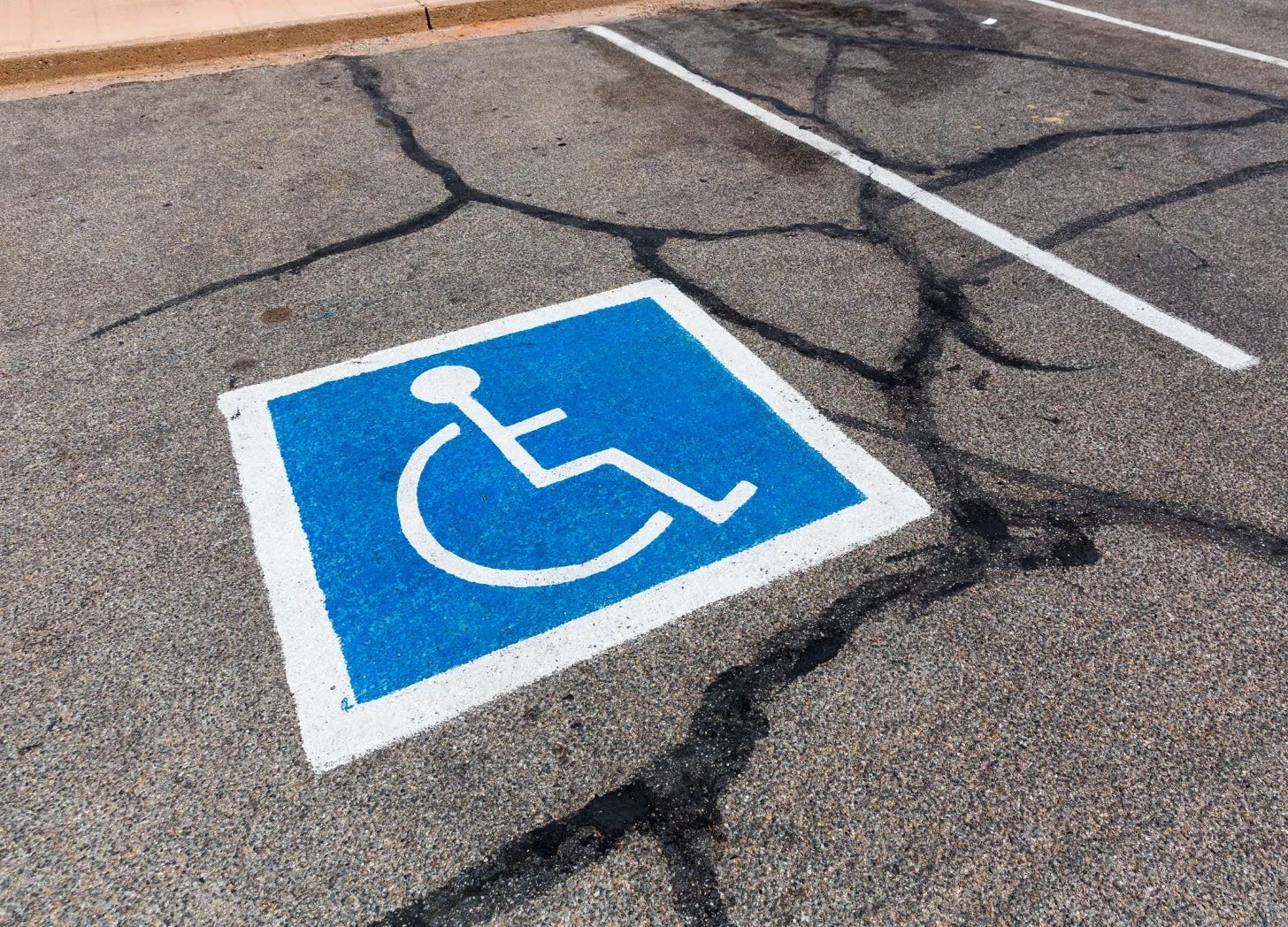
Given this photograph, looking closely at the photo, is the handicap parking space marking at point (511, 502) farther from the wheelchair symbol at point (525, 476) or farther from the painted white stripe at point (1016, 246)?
the painted white stripe at point (1016, 246)

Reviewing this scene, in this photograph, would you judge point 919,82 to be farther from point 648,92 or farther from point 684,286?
point 684,286

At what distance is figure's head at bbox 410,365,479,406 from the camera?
3.72 meters

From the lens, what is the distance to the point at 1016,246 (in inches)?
191

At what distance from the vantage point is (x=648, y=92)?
22.7 ft

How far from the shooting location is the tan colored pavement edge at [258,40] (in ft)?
23.6

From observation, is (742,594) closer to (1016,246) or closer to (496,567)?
(496,567)

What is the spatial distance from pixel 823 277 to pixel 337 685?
3.11 m

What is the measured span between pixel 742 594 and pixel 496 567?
2.66ft

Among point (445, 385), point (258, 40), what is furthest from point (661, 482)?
point (258, 40)

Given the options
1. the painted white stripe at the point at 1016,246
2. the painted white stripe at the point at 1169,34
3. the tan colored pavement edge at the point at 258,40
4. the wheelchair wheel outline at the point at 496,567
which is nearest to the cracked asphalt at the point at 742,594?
the painted white stripe at the point at 1016,246

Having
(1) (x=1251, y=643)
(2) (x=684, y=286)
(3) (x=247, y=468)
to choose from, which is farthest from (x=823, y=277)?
(3) (x=247, y=468)

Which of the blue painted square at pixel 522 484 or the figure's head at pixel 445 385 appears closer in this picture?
the blue painted square at pixel 522 484

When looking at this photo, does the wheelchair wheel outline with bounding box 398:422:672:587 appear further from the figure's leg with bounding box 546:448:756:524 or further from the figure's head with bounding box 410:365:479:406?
the figure's head with bounding box 410:365:479:406

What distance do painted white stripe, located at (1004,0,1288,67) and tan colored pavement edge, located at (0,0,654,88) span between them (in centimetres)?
469
